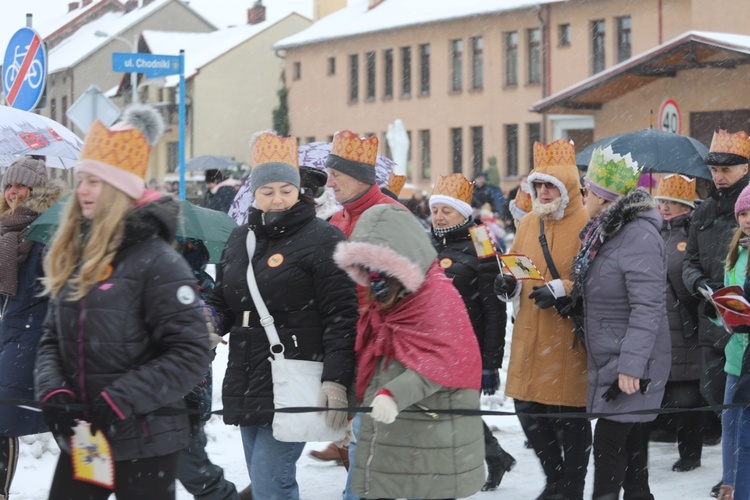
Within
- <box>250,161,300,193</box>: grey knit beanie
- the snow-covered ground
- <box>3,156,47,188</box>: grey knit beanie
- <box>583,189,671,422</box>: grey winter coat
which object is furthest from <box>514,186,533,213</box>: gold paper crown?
<box>250,161,300,193</box>: grey knit beanie

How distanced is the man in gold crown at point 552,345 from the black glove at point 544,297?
0.29 feet

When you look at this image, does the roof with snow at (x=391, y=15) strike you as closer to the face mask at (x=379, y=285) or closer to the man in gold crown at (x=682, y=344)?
the man in gold crown at (x=682, y=344)

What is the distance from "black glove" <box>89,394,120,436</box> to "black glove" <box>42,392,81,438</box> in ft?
0.35

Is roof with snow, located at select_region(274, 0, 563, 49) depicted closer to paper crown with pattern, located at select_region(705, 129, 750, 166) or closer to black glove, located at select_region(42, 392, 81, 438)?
paper crown with pattern, located at select_region(705, 129, 750, 166)

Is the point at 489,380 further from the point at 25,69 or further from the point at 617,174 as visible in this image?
the point at 25,69

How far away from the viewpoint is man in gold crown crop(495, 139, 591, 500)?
6.74m

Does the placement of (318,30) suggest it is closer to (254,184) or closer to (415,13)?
(415,13)

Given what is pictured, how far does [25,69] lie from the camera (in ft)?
34.2

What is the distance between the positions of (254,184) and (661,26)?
36888mm

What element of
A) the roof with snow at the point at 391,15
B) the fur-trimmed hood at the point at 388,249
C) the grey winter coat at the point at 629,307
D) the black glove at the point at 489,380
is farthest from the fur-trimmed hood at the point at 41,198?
the roof with snow at the point at 391,15

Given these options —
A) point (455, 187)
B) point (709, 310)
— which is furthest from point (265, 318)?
point (709, 310)

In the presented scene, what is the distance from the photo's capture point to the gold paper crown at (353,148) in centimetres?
612

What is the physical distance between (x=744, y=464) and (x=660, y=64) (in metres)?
20.5

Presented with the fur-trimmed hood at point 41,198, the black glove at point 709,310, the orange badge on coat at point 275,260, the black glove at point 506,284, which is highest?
the fur-trimmed hood at point 41,198
